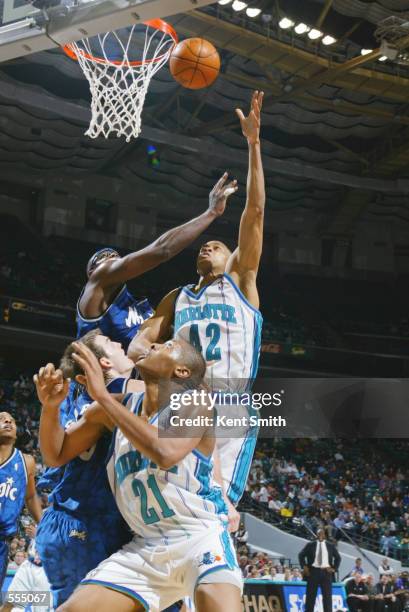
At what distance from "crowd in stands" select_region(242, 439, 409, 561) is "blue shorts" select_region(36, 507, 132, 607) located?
10.8 metres

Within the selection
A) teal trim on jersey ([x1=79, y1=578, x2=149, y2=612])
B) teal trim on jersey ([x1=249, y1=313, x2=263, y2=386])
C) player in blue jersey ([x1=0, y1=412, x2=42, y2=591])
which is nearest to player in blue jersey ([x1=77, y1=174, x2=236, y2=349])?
teal trim on jersey ([x1=249, y1=313, x2=263, y2=386])

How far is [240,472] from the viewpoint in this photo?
375cm

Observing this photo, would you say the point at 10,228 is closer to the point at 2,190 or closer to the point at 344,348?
the point at 2,190

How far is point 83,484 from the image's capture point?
3299mm

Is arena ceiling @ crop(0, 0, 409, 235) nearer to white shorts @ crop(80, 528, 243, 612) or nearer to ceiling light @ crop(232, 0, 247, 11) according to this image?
ceiling light @ crop(232, 0, 247, 11)

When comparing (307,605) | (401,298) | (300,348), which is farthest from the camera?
(401,298)

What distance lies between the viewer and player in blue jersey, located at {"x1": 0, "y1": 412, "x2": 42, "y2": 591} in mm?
5516

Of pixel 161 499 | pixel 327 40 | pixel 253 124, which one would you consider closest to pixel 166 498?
pixel 161 499

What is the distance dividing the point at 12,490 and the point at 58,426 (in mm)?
2825

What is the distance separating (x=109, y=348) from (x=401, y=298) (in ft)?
70.4

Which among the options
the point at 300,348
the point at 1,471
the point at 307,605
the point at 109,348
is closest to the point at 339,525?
the point at 307,605

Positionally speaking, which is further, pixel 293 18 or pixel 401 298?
pixel 401 298

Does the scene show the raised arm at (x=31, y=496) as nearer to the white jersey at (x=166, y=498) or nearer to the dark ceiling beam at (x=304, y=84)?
the white jersey at (x=166, y=498)

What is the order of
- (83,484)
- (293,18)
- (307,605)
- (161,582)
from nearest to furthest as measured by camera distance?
(161,582), (83,484), (307,605), (293,18)
